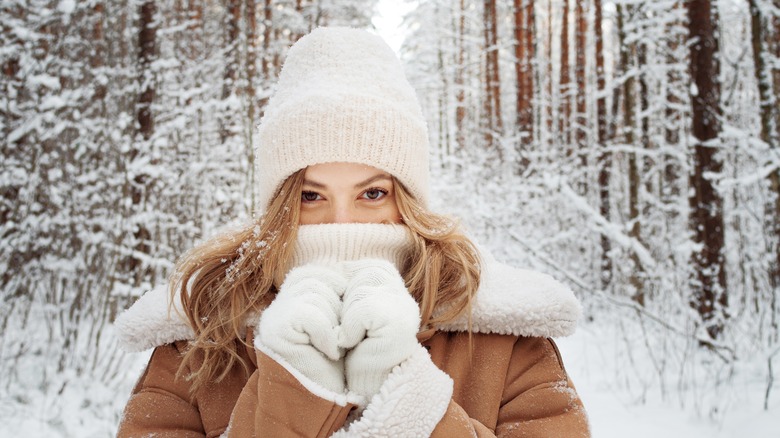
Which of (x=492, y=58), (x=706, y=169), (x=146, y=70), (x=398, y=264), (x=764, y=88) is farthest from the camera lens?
(x=492, y=58)

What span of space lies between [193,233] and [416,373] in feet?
22.1

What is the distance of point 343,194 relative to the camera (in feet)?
5.33

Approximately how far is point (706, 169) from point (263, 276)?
6.35 metres

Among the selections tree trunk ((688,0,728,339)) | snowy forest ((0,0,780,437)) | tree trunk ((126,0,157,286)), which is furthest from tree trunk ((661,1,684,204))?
tree trunk ((126,0,157,286))

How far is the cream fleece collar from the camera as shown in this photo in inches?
58.1

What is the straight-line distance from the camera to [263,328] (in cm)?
122

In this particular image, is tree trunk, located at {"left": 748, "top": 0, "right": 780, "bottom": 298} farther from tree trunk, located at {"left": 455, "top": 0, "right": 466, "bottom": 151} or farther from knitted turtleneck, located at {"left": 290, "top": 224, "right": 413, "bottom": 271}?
tree trunk, located at {"left": 455, "top": 0, "right": 466, "bottom": 151}

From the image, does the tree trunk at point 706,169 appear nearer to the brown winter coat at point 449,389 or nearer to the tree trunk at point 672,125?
the tree trunk at point 672,125

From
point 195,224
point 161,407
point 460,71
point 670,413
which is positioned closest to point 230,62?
point 195,224

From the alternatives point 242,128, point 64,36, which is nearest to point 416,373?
point 64,36

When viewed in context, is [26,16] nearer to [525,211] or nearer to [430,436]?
[430,436]

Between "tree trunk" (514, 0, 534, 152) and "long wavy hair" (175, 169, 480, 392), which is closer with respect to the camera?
"long wavy hair" (175, 169, 480, 392)

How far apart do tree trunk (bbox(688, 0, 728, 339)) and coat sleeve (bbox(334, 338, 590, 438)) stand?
5.49 meters

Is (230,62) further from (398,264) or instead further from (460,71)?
(460,71)
